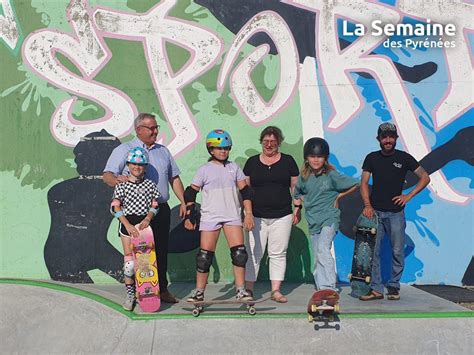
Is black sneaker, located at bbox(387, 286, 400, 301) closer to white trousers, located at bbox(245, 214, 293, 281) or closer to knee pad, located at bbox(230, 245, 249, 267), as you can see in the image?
white trousers, located at bbox(245, 214, 293, 281)

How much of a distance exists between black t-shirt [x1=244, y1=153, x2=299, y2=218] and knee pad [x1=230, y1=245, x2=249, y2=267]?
0.52 meters

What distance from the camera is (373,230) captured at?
6.57 m

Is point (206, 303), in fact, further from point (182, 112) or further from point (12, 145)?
point (12, 145)

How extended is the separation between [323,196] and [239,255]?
1.08m

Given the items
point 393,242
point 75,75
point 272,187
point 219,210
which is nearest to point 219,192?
point 219,210

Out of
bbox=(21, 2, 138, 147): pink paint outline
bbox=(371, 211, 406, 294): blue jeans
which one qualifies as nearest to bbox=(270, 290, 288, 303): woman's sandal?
bbox=(371, 211, 406, 294): blue jeans

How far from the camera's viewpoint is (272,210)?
657cm

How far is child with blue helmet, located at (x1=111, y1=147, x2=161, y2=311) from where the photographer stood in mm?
6074

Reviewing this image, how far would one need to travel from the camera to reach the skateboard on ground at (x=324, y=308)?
578 centimetres

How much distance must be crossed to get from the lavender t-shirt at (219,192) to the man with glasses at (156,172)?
258mm

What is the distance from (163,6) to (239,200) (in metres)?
3.00

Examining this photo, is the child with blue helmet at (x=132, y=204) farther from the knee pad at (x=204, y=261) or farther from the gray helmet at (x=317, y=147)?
the gray helmet at (x=317, y=147)

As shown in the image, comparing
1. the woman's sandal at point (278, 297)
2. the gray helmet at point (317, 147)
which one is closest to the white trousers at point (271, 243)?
the woman's sandal at point (278, 297)

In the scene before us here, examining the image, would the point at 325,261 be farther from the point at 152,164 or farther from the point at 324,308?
the point at 152,164
